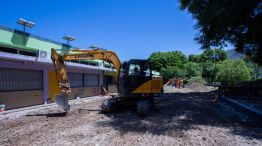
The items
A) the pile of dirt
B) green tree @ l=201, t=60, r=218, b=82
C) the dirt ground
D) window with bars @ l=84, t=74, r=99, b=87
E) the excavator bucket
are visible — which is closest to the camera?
the dirt ground

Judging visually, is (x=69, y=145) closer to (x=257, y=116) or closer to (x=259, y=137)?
(x=259, y=137)

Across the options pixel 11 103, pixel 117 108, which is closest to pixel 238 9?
pixel 117 108

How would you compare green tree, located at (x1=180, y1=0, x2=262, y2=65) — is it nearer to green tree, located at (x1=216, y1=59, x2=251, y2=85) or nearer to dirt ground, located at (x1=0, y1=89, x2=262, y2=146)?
dirt ground, located at (x1=0, y1=89, x2=262, y2=146)

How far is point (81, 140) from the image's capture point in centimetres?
527

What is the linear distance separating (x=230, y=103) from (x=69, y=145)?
8773 mm

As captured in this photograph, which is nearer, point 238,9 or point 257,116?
point 257,116

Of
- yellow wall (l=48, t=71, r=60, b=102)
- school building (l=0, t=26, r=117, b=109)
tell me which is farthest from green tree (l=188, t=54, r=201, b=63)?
yellow wall (l=48, t=71, r=60, b=102)

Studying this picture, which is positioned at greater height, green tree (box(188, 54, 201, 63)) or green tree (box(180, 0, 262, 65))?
green tree (box(188, 54, 201, 63))

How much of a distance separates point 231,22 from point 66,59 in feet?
31.3

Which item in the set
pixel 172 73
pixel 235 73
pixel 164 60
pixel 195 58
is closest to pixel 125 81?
pixel 235 73

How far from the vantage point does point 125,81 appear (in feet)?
29.0

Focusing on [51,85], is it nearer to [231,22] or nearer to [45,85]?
[45,85]

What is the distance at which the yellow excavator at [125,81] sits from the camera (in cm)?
872

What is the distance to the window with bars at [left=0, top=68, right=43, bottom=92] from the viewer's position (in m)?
10.1
